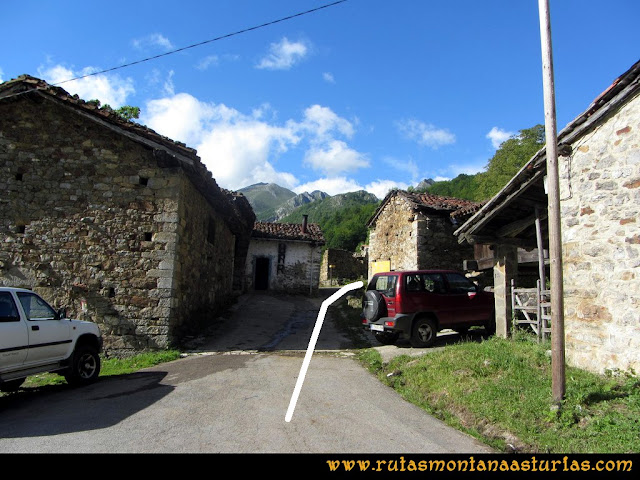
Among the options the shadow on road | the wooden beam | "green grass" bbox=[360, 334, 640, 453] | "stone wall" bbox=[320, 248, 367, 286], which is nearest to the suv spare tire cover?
"green grass" bbox=[360, 334, 640, 453]

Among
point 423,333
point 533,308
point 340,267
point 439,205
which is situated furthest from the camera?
point 340,267

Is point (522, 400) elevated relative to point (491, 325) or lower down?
lower down

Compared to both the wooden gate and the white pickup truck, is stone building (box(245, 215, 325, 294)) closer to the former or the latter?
the wooden gate

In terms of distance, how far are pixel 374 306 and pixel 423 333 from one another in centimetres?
127

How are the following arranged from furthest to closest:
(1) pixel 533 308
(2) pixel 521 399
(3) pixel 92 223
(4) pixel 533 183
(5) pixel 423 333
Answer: (3) pixel 92 223 < (5) pixel 423 333 < (1) pixel 533 308 < (4) pixel 533 183 < (2) pixel 521 399

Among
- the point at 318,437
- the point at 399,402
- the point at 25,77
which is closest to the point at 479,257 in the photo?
the point at 399,402

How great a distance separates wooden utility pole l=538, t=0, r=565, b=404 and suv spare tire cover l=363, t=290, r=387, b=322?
4779 millimetres

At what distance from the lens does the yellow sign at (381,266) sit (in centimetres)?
1808

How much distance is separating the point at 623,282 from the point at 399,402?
3499mm

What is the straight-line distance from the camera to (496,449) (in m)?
4.19

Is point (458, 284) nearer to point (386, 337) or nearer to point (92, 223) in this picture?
point (386, 337)

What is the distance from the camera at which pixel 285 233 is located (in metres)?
24.0

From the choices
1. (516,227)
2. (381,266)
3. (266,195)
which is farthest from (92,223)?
(266,195)
